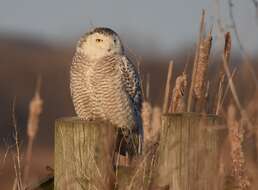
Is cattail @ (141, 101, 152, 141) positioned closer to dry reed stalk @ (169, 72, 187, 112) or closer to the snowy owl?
dry reed stalk @ (169, 72, 187, 112)

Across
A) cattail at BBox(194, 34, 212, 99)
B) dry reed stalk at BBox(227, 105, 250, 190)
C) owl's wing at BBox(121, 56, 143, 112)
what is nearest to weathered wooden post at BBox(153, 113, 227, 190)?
dry reed stalk at BBox(227, 105, 250, 190)

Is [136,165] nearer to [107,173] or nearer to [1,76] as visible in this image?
[107,173]

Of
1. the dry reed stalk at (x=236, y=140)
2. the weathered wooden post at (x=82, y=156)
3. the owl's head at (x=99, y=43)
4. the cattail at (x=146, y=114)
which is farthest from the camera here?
the owl's head at (x=99, y=43)

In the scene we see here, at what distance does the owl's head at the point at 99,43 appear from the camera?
18.5 feet

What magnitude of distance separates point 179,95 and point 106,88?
6.33ft

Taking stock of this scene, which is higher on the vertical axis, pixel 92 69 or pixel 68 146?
pixel 92 69

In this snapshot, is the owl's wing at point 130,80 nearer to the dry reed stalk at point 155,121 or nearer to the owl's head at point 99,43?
the owl's head at point 99,43

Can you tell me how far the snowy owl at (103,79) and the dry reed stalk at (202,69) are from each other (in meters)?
1.69

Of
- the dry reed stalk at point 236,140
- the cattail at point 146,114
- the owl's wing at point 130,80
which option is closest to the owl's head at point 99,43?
the owl's wing at point 130,80

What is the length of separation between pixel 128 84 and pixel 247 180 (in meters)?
2.86

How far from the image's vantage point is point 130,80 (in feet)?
19.5

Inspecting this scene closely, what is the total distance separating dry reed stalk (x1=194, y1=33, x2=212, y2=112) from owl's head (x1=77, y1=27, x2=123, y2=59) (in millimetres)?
1789

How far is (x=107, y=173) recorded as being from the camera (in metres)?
3.52

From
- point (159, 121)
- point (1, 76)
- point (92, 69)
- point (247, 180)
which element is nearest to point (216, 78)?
point (159, 121)
